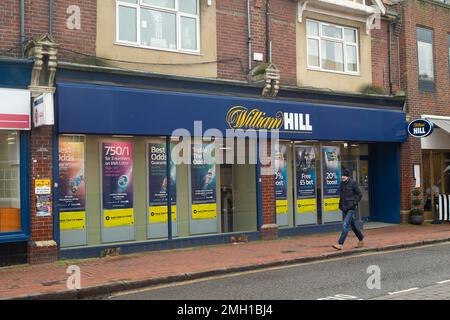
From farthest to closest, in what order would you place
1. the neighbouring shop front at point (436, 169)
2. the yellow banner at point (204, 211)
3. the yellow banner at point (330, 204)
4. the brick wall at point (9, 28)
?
1. the neighbouring shop front at point (436, 169)
2. the yellow banner at point (330, 204)
3. the yellow banner at point (204, 211)
4. the brick wall at point (9, 28)

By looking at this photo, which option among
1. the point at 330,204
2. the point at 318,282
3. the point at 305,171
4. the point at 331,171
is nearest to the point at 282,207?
the point at 305,171

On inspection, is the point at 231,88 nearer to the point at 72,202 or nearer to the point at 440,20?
the point at 72,202

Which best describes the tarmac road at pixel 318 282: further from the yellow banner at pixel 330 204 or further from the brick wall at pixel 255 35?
the brick wall at pixel 255 35

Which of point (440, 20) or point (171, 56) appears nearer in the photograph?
point (171, 56)

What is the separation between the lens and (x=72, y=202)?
1120 centimetres

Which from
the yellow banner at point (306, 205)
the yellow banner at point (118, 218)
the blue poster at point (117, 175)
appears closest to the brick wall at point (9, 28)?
the blue poster at point (117, 175)

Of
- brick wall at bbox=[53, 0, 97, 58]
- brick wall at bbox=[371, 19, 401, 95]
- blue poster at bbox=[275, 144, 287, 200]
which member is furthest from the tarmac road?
brick wall at bbox=[371, 19, 401, 95]

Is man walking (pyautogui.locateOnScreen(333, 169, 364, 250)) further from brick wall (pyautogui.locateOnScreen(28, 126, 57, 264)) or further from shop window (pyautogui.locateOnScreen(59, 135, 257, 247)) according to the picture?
brick wall (pyautogui.locateOnScreen(28, 126, 57, 264))

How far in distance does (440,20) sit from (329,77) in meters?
6.03

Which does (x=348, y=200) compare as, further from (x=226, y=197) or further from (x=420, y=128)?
(x=420, y=128)

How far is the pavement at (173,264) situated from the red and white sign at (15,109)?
109 inches

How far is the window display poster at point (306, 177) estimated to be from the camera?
14922mm
